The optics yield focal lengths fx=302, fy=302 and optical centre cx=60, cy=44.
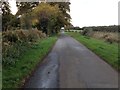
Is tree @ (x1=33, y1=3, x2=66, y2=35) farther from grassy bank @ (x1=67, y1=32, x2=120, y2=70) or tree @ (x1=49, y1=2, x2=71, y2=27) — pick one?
grassy bank @ (x1=67, y1=32, x2=120, y2=70)

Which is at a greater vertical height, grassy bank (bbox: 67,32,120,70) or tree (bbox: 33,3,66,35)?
tree (bbox: 33,3,66,35)

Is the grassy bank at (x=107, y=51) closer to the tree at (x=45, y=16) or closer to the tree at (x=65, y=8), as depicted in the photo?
the tree at (x=45, y=16)

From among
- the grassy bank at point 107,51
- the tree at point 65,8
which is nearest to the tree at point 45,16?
the tree at point 65,8

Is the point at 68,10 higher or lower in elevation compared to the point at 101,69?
higher

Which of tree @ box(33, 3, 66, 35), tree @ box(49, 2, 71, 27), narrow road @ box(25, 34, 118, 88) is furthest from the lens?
tree @ box(49, 2, 71, 27)

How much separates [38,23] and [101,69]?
4682 cm

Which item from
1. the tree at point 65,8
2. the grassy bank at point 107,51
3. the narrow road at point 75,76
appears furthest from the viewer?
the tree at point 65,8

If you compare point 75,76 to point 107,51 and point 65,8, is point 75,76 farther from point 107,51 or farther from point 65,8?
point 65,8

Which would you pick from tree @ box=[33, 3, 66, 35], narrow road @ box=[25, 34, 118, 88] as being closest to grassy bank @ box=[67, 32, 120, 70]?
narrow road @ box=[25, 34, 118, 88]

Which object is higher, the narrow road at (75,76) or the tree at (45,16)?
the tree at (45,16)

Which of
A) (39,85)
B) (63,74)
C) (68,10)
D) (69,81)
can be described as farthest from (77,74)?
(68,10)

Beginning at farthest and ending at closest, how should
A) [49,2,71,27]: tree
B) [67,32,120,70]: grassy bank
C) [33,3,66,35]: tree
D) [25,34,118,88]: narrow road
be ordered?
1. [49,2,71,27]: tree
2. [33,3,66,35]: tree
3. [67,32,120,70]: grassy bank
4. [25,34,118,88]: narrow road

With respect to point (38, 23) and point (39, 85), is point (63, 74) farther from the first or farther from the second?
point (38, 23)

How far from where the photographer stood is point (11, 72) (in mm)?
13922
